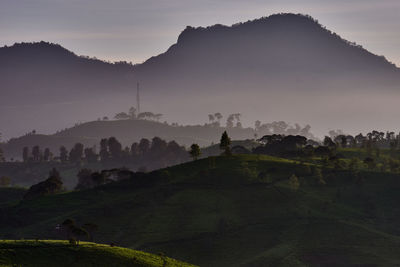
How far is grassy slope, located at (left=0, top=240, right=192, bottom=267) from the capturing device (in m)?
106

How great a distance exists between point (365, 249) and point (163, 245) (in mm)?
61839

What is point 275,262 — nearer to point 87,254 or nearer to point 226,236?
point 226,236

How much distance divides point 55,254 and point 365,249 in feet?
367

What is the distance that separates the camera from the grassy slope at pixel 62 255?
105500 mm

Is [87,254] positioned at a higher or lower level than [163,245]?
higher

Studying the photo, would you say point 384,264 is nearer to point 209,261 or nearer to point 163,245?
point 209,261

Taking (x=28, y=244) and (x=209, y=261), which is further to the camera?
(x=209, y=261)

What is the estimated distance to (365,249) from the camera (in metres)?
192

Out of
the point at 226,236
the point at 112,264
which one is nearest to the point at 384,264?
the point at 226,236

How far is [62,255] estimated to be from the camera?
111062 millimetres

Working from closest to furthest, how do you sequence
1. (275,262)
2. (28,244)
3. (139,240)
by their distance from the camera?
(28,244) < (275,262) < (139,240)

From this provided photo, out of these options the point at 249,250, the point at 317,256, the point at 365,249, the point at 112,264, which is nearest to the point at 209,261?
the point at 249,250

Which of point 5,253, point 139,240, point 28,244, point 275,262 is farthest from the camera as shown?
point 139,240

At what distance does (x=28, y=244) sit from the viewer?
112312 millimetres
